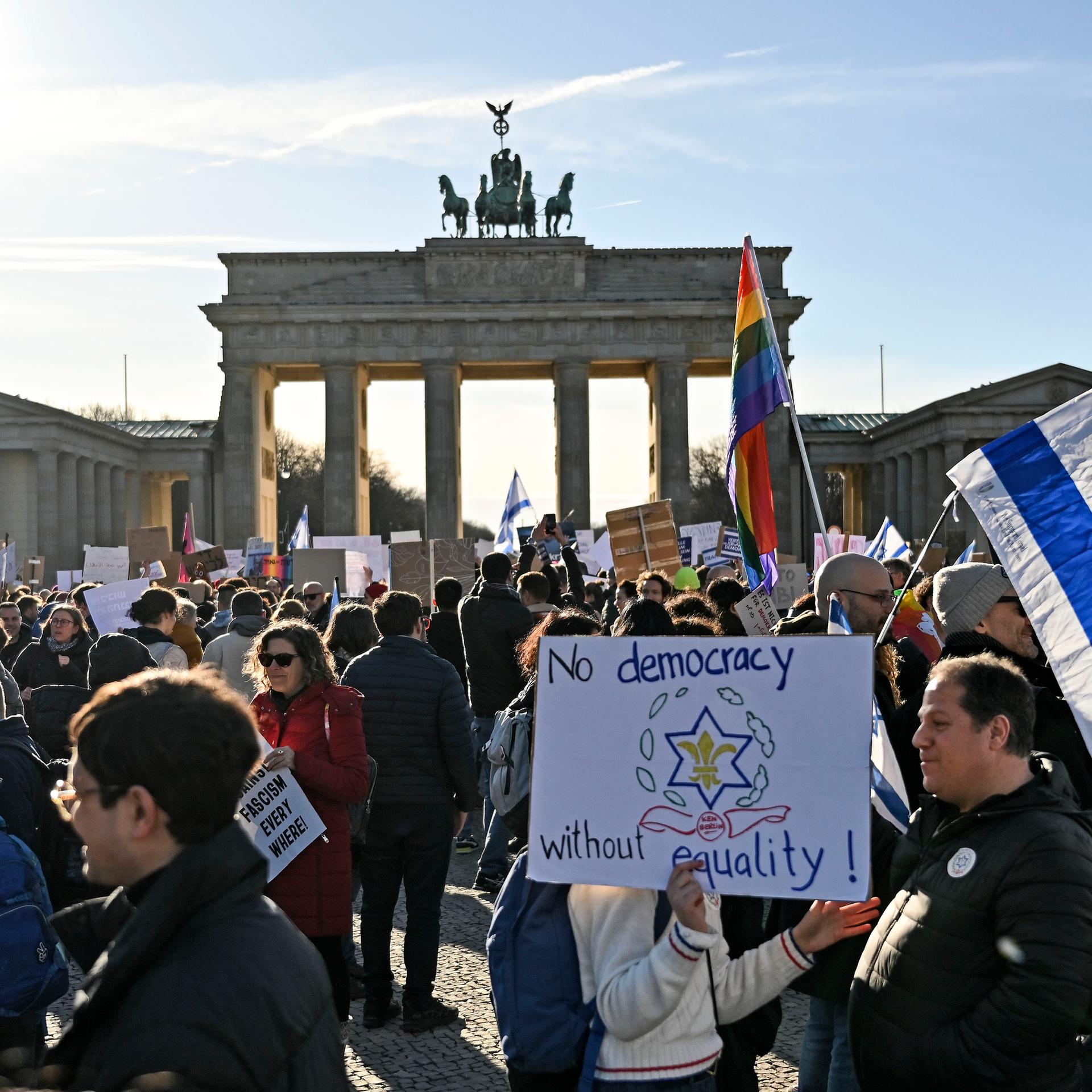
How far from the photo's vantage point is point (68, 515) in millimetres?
60812

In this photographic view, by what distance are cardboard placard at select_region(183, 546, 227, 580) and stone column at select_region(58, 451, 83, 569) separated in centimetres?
3368

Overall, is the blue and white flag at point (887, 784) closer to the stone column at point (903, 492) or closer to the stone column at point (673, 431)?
the stone column at point (673, 431)

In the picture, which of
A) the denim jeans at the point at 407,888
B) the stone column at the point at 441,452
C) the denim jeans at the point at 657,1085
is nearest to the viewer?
the denim jeans at the point at 657,1085

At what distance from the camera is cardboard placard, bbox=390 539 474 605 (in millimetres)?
21656

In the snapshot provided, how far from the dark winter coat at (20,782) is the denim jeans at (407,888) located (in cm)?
→ 247

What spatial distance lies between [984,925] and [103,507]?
6585 cm

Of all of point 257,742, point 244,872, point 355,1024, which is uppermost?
point 257,742

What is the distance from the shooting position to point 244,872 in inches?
95.7

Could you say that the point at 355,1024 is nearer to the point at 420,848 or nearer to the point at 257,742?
the point at 420,848

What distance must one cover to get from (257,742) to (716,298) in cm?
6001

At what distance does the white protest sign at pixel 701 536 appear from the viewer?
24.3 metres

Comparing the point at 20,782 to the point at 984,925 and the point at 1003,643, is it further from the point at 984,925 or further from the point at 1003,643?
the point at 1003,643

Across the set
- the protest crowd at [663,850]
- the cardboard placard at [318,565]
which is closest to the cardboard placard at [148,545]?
the cardboard placard at [318,565]

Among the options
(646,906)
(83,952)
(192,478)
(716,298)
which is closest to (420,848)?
(646,906)
